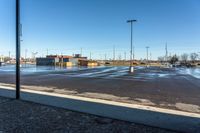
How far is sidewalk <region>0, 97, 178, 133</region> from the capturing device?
5.19 meters

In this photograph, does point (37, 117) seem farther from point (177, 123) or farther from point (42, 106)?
point (177, 123)

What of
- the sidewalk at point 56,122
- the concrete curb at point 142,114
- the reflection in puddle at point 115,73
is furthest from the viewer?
the reflection in puddle at point 115,73

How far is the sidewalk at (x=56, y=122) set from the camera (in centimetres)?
519

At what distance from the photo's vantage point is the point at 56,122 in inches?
227

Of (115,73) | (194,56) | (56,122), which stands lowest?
(115,73)

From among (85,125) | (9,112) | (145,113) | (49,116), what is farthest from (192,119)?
(9,112)

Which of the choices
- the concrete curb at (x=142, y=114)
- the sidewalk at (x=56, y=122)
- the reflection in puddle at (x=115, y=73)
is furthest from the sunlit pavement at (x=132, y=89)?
the reflection in puddle at (x=115, y=73)

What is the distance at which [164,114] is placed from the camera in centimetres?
675

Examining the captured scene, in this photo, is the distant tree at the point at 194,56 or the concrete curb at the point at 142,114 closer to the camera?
the concrete curb at the point at 142,114

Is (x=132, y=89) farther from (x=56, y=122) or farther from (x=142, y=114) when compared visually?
(x=56, y=122)

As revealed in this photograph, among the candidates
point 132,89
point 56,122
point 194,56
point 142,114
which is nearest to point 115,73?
point 132,89

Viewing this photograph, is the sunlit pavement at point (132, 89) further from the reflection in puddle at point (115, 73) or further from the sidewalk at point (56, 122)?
the reflection in puddle at point (115, 73)

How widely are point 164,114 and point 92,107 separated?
2425 mm

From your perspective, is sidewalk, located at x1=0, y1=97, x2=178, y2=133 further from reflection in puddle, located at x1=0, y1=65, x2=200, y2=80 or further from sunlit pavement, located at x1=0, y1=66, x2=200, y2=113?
reflection in puddle, located at x1=0, y1=65, x2=200, y2=80
